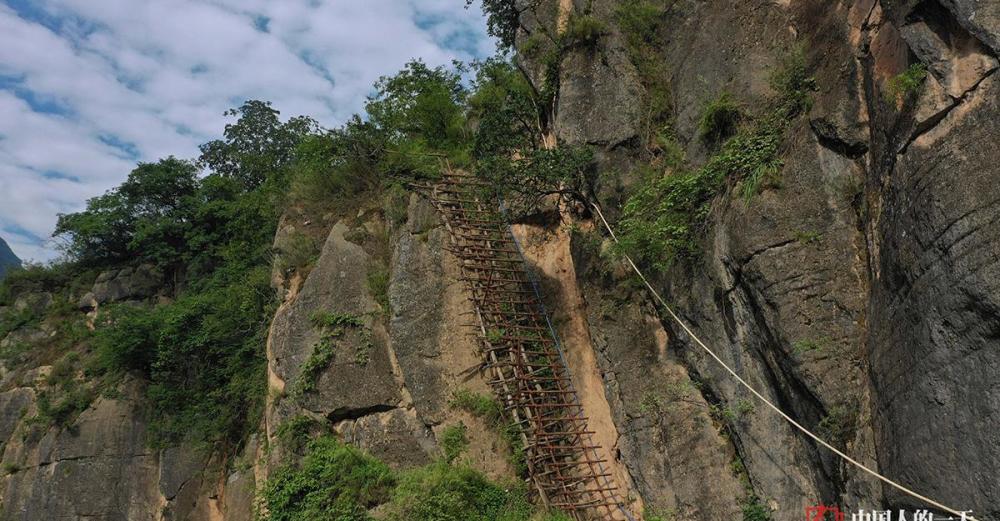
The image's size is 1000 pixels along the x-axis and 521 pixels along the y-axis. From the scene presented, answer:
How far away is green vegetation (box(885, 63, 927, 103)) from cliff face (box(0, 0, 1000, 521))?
7cm

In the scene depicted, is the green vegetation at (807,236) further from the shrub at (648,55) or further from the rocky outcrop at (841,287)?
the shrub at (648,55)

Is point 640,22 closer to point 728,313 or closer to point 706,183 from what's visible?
point 706,183

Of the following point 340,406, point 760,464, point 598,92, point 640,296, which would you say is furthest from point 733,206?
point 340,406

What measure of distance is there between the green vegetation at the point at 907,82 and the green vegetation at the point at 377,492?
653 centimetres

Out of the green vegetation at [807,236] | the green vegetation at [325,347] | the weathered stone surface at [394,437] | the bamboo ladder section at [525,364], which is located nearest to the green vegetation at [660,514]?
the bamboo ladder section at [525,364]

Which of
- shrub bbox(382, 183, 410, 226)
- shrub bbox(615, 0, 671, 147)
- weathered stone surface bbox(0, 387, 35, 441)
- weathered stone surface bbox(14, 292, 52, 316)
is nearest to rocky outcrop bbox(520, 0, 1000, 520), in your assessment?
shrub bbox(615, 0, 671, 147)

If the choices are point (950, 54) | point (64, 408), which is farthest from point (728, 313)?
point (64, 408)

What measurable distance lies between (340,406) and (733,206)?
7109mm

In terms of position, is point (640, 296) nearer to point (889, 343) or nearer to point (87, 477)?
point (889, 343)

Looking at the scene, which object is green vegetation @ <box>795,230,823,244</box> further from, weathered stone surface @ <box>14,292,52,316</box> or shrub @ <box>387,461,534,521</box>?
weathered stone surface @ <box>14,292,52,316</box>

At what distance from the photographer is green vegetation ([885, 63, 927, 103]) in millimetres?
5191

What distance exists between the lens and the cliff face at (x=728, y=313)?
4.63 m

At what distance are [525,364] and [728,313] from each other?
12.2 ft

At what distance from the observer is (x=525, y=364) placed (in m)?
→ 9.73
